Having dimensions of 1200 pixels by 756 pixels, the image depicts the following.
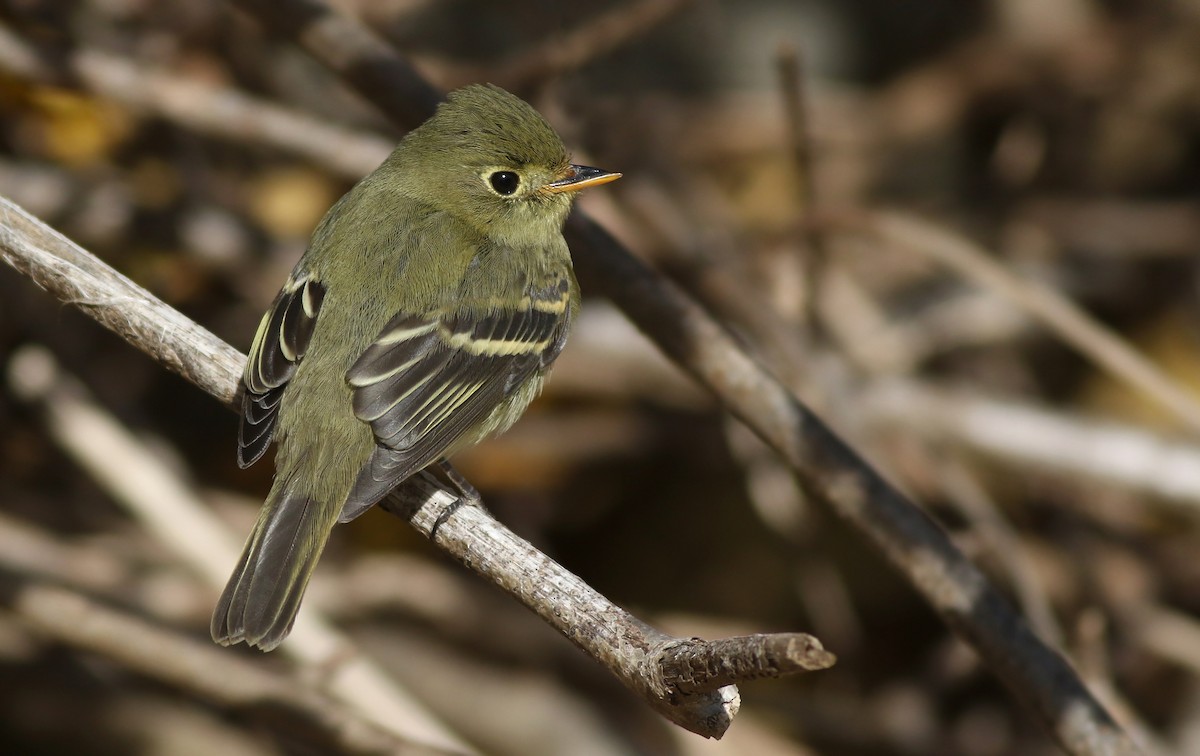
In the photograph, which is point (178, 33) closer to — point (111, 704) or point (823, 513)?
point (111, 704)

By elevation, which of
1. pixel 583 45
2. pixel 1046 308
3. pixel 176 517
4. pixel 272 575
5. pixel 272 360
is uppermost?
pixel 583 45

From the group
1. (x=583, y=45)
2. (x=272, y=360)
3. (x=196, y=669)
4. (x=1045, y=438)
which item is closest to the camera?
(x=272, y=360)

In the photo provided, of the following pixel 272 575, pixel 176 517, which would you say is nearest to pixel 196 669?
pixel 176 517

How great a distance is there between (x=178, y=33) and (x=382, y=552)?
86.2 inches

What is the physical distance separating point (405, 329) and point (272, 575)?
29.5 inches

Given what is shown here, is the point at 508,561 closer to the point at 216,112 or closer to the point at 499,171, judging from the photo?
the point at 499,171

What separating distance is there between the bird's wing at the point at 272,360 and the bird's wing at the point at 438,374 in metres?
0.17

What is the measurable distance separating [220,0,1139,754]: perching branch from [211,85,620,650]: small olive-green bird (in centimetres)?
28

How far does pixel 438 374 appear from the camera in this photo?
11.0 ft

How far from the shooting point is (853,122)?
6773 millimetres

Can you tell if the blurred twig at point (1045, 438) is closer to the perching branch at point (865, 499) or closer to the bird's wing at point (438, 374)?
the perching branch at point (865, 499)

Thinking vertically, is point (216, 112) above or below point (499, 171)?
above

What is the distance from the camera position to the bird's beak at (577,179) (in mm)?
3688

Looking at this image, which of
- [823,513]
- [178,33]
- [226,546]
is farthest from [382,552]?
[178,33]
